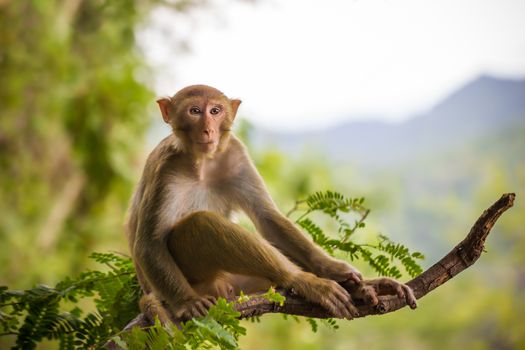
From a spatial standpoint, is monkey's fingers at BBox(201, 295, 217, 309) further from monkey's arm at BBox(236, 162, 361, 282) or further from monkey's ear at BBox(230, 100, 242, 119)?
monkey's ear at BBox(230, 100, 242, 119)

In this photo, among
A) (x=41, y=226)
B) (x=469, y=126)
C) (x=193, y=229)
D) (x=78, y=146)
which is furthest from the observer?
(x=469, y=126)

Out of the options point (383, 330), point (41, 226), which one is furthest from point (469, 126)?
point (41, 226)

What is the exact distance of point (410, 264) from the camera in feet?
11.4

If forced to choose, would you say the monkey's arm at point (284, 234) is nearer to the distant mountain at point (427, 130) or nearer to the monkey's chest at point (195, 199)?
the monkey's chest at point (195, 199)

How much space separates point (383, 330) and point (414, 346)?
32.1 inches

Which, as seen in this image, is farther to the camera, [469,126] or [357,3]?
[469,126]

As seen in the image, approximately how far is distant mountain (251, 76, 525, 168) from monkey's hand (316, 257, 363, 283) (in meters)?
7.60

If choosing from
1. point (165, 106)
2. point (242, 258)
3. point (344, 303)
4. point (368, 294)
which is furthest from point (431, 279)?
point (165, 106)

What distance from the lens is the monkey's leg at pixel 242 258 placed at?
10.7 feet

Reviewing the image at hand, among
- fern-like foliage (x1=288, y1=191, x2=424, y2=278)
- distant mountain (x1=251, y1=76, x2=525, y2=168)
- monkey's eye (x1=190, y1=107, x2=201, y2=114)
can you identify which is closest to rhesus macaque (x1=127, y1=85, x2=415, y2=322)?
monkey's eye (x1=190, y1=107, x2=201, y2=114)

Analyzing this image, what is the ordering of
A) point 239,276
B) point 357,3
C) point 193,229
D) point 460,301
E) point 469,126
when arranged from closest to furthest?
1. point 357,3
2. point 193,229
3. point 239,276
4. point 460,301
5. point 469,126

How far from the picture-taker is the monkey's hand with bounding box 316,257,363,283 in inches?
138

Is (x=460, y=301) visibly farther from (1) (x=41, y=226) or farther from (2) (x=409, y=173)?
(1) (x=41, y=226)

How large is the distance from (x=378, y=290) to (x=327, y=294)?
288 mm
